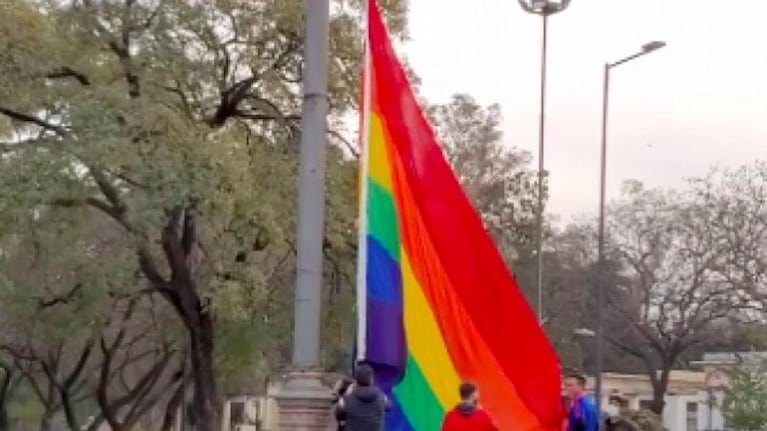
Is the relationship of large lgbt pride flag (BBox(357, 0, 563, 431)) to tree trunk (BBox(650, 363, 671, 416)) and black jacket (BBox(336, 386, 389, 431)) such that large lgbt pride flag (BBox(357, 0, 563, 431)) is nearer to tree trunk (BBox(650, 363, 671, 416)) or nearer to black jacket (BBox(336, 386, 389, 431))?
black jacket (BBox(336, 386, 389, 431))

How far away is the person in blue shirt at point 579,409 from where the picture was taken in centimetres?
1313

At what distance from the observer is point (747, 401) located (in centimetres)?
4484

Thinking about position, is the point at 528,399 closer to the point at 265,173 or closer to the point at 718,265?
the point at 265,173

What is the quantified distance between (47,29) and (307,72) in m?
12.4

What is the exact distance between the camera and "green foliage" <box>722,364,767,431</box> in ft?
145

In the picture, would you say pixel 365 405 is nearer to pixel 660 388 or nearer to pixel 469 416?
pixel 469 416

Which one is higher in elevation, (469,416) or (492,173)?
(492,173)

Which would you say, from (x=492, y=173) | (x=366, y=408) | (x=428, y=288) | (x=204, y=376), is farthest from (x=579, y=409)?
(x=492, y=173)

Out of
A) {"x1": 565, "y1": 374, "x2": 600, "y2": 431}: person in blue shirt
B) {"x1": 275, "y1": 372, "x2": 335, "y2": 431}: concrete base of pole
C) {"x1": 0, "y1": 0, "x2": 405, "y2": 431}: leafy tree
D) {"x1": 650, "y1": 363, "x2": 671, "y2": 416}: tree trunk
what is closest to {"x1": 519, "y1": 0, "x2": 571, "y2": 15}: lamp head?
{"x1": 0, "y1": 0, "x2": 405, "y2": 431}: leafy tree

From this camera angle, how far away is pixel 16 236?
22969 millimetres

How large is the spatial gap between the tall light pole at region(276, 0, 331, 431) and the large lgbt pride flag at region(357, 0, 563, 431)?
375 mm

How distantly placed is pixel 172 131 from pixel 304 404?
11.8 meters

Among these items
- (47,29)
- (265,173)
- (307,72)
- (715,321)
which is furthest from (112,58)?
(715,321)

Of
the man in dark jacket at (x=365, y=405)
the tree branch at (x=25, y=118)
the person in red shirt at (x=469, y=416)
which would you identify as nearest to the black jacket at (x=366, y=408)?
the man in dark jacket at (x=365, y=405)
